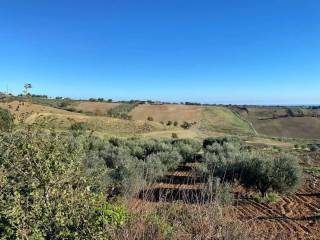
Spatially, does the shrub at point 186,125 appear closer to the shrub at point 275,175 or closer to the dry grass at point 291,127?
the dry grass at point 291,127

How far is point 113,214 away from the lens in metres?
7.35

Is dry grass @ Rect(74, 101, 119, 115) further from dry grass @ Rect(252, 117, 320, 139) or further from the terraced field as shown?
the terraced field

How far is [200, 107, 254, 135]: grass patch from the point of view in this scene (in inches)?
4225

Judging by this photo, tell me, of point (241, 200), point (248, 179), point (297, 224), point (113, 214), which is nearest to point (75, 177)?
point (113, 214)

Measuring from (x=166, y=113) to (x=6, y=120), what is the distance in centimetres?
10260

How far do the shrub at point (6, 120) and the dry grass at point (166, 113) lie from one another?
310 feet

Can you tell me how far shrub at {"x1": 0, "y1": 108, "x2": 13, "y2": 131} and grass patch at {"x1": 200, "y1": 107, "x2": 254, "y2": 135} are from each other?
312 feet

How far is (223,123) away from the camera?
12075cm

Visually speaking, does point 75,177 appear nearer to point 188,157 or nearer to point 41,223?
point 41,223

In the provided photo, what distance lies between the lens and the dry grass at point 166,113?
107 meters

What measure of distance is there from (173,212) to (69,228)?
3443mm

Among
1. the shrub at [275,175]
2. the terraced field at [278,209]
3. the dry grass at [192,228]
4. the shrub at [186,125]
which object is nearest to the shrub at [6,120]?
the dry grass at [192,228]

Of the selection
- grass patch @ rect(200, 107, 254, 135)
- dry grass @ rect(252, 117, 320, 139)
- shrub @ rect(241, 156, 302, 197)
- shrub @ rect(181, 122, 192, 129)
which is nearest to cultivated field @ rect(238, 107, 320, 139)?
dry grass @ rect(252, 117, 320, 139)

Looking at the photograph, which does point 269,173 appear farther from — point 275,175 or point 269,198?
point 269,198
